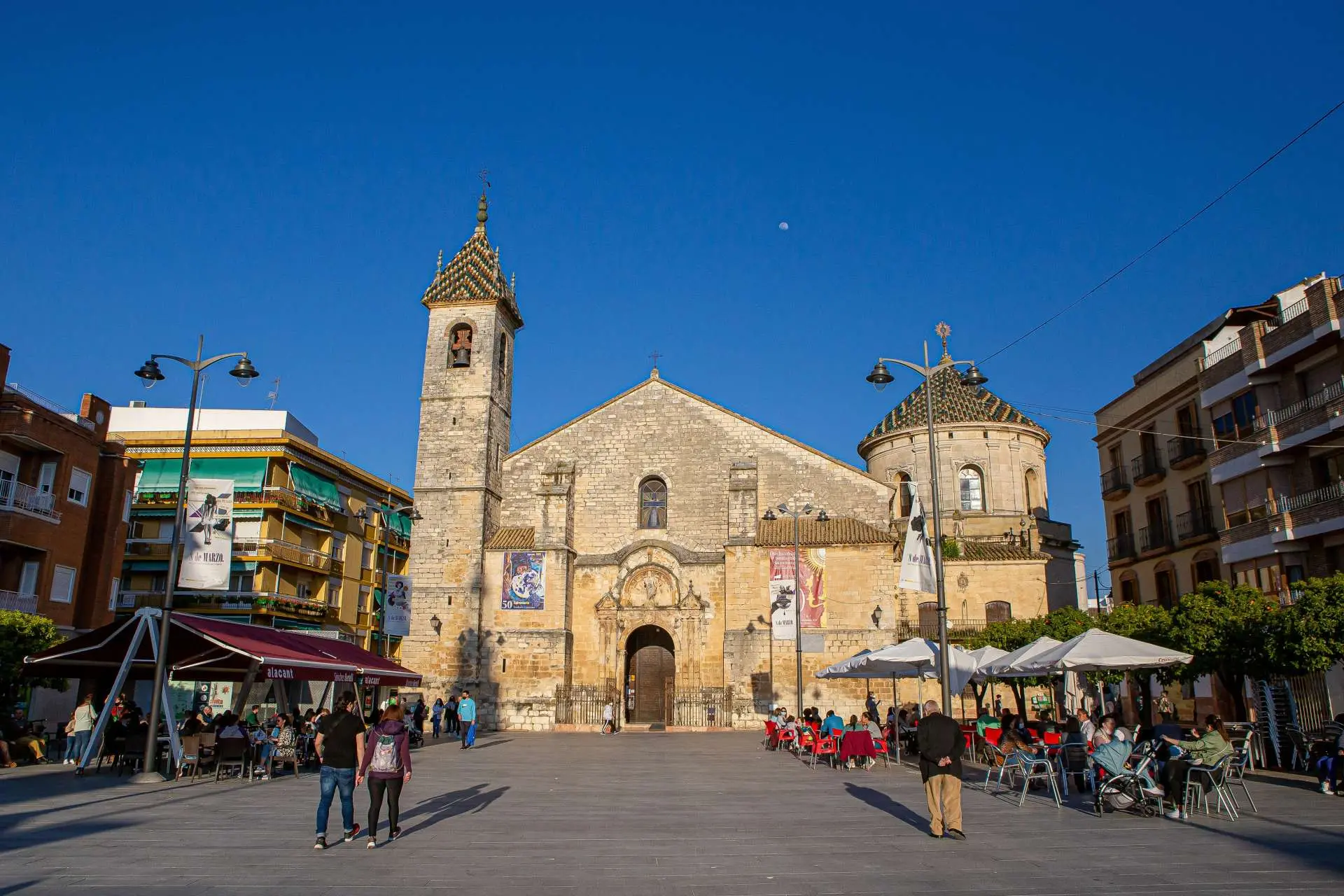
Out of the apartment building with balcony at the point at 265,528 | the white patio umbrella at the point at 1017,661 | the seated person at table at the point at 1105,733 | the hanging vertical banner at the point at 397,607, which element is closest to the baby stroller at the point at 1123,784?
the seated person at table at the point at 1105,733

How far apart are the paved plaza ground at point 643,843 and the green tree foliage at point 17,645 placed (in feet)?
10.3

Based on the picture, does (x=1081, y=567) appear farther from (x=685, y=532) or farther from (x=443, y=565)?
(x=443, y=565)

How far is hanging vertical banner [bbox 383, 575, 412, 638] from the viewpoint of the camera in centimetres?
2500

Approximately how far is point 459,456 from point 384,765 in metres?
26.0

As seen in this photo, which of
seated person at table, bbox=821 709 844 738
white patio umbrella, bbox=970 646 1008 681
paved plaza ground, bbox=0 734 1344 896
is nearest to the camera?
paved plaza ground, bbox=0 734 1344 896

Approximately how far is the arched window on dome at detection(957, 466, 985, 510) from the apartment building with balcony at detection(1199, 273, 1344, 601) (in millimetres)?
13868

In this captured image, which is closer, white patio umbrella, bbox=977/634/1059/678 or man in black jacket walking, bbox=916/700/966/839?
man in black jacket walking, bbox=916/700/966/839

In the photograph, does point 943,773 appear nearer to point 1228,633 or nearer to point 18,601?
point 1228,633

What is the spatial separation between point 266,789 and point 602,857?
8419 mm

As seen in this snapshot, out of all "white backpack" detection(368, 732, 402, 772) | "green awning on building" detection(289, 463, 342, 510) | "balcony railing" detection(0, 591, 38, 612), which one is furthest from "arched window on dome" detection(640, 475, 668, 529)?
"white backpack" detection(368, 732, 402, 772)

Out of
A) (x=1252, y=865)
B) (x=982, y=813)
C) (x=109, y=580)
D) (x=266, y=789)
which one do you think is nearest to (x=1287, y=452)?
(x=982, y=813)

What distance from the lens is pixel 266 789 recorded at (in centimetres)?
1501

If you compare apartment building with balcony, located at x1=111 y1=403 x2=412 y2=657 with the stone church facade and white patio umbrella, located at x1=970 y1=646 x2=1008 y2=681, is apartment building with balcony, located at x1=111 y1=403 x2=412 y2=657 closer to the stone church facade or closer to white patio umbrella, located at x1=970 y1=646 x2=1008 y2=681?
the stone church facade

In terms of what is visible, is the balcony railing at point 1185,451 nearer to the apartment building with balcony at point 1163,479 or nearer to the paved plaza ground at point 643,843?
the apartment building with balcony at point 1163,479
